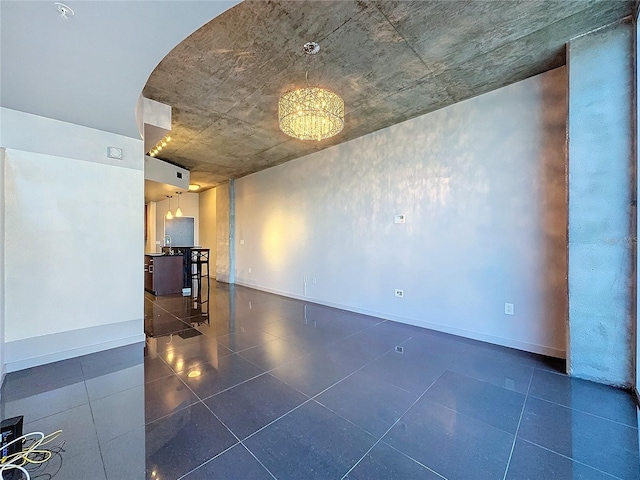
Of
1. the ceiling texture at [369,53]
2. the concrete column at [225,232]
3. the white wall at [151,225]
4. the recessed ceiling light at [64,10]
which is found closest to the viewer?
the recessed ceiling light at [64,10]

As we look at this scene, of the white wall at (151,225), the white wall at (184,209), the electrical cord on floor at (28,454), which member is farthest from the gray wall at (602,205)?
the white wall at (151,225)

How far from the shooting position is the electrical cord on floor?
1.35m

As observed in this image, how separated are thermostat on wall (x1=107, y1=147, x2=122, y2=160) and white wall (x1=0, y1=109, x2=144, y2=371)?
0.15 feet

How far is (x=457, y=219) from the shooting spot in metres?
3.36

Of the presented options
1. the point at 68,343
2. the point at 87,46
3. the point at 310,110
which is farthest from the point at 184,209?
the point at 87,46

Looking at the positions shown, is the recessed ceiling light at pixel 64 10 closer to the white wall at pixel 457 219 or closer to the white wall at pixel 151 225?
the white wall at pixel 457 219

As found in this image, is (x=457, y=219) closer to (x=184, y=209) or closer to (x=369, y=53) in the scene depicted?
(x=369, y=53)

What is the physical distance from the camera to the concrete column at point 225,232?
753 centimetres

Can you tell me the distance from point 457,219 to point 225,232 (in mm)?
6337

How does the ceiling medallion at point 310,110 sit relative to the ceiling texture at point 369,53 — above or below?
below

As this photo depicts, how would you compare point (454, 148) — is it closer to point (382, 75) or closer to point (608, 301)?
point (382, 75)

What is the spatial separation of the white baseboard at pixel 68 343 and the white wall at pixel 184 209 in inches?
245

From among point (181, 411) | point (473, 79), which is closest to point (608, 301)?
point (473, 79)

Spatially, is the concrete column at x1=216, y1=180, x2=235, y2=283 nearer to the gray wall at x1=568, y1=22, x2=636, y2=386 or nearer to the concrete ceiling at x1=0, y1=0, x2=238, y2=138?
the concrete ceiling at x1=0, y1=0, x2=238, y2=138
